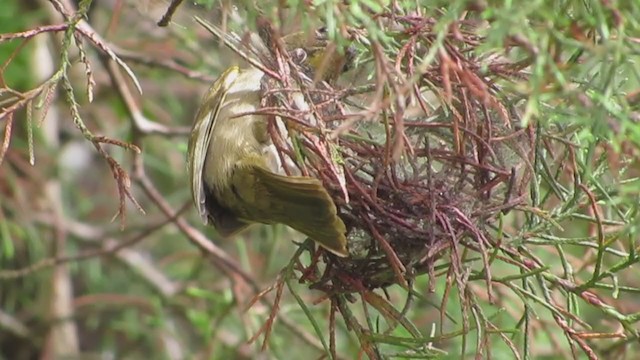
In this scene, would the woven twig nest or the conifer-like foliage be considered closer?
the conifer-like foliage

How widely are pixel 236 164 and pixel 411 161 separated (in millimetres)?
444

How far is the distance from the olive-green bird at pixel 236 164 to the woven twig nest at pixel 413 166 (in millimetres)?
111

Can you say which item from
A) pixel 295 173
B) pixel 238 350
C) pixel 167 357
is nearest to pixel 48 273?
pixel 167 357

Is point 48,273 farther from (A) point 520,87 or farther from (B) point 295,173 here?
(A) point 520,87

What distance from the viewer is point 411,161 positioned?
1.55 meters

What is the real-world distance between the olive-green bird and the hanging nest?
0.11m

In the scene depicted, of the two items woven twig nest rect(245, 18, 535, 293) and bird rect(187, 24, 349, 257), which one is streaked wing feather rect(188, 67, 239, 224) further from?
woven twig nest rect(245, 18, 535, 293)

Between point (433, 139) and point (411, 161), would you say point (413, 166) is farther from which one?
point (433, 139)

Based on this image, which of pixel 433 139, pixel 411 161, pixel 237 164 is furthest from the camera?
pixel 237 164

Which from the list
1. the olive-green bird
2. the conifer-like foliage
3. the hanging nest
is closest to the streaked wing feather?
the olive-green bird

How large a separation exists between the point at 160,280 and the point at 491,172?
192cm

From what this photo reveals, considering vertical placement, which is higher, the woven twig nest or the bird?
the woven twig nest

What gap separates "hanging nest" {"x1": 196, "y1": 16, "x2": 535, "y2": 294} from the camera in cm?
150

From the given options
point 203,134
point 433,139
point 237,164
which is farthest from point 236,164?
point 433,139
